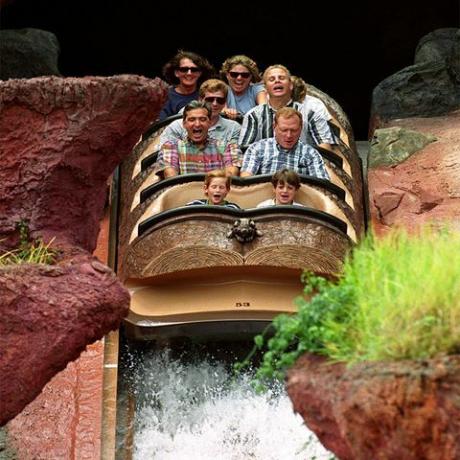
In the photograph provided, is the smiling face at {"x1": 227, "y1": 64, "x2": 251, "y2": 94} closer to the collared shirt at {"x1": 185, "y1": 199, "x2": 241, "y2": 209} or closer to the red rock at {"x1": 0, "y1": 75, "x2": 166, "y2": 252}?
the collared shirt at {"x1": 185, "y1": 199, "x2": 241, "y2": 209}

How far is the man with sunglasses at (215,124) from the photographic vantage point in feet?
41.3

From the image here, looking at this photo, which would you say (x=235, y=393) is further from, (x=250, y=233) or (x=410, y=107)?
(x=410, y=107)

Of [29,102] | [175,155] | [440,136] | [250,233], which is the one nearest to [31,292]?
[29,102]

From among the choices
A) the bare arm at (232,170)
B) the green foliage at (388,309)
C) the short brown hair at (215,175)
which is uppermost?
the bare arm at (232,170)

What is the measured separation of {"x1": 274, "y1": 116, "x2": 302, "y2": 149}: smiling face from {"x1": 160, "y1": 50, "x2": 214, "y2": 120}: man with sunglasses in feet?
4.54

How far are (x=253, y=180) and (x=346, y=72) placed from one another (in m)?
6.50

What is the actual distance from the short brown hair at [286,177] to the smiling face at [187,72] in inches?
75.4

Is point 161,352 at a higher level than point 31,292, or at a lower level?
higher

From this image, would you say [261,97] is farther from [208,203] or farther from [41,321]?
[41,321]

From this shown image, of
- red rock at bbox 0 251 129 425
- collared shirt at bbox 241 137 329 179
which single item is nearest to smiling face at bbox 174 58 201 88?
collared shirt at bbox 241 137 329 179

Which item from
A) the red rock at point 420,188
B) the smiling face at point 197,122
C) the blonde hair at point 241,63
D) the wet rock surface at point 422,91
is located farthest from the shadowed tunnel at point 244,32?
the smiling face at point 197,122

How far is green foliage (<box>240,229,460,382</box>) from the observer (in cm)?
645

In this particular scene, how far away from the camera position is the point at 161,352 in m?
12.4

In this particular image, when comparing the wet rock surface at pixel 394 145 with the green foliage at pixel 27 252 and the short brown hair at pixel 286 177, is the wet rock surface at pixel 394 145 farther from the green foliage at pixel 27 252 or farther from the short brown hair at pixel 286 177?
the green foliage at pixel 27 252
